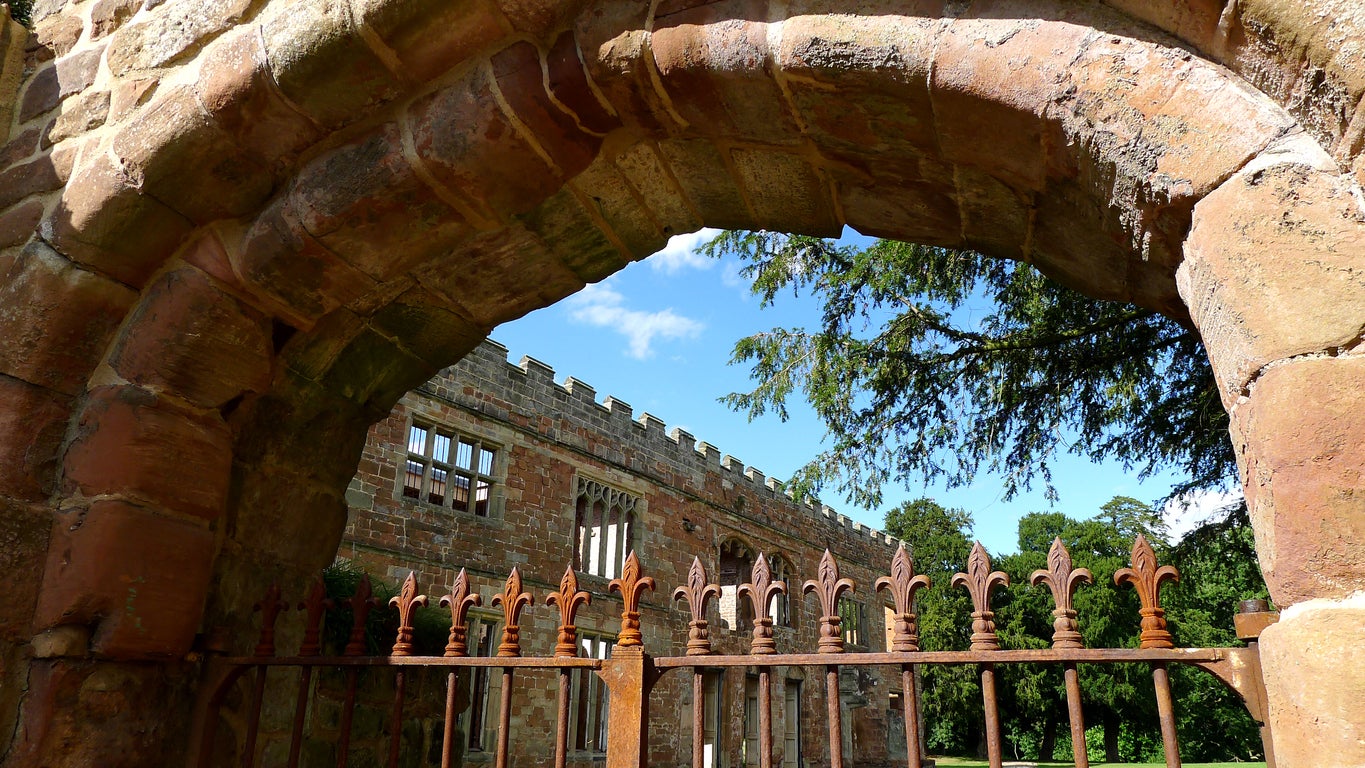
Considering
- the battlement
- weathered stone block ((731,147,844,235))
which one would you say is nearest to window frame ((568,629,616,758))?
the battlement

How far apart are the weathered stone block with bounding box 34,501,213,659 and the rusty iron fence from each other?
241 millimetres

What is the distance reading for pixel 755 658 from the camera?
2092 millimetres

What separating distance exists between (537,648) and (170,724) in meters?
10.00

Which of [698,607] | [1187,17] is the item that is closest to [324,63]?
[698,607]

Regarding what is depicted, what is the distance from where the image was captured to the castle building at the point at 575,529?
11.0 m

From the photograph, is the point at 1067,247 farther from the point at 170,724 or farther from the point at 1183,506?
the point at 1183,506

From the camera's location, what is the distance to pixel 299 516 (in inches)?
113

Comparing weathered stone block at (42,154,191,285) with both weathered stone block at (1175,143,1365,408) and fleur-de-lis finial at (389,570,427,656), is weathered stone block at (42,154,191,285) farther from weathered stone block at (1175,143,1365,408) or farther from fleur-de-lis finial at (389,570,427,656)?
weathered stone block at (1175,143,1365,408)

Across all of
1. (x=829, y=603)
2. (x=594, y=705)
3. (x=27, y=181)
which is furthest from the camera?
(x=594, y=705)

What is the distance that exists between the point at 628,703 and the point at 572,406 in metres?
11.9

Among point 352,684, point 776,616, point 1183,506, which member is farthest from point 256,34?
point 776,616

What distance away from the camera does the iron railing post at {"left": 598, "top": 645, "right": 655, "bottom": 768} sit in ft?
6.91

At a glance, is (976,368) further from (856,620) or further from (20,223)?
(856,620)

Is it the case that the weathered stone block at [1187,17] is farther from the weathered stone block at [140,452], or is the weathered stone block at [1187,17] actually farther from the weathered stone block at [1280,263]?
the weathered stone block at [140,452]
